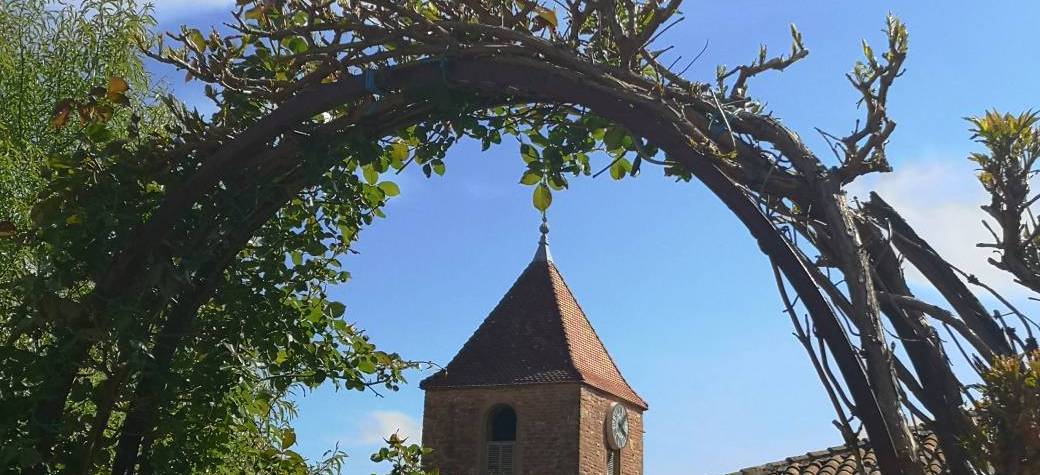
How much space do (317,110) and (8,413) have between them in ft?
4.72

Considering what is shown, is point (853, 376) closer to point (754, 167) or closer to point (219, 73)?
point (754, 167)

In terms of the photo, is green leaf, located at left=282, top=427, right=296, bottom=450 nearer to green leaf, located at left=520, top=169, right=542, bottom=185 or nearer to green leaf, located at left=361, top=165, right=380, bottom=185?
green leaf, located at left=361, top=165, right=380, bottom=185

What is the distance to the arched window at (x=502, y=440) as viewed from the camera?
969 inches

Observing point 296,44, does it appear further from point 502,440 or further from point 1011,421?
point 502,440

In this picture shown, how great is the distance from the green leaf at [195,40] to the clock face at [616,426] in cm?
2202

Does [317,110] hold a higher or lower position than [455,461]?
lower

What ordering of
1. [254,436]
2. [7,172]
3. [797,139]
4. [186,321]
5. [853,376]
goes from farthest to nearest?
[7,172], [254,436], [186,321], [797,139], [853,376]

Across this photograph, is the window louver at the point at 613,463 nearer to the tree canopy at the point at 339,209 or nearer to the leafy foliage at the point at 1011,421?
the tree canopy at the point at 339,209

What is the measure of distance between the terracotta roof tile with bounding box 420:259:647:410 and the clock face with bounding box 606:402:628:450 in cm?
36

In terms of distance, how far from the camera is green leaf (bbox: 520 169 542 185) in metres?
4.01

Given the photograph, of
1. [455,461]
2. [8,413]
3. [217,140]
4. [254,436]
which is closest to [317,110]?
[217,140]

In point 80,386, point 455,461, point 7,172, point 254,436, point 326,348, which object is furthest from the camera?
point 455,461

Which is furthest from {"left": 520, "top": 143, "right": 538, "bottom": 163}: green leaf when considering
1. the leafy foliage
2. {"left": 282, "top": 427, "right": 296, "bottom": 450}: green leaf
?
the leafy foliage

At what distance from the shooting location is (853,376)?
228 cm
